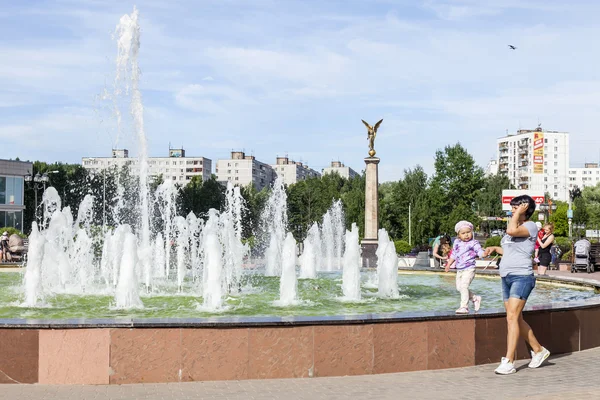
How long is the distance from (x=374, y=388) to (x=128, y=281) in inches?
286

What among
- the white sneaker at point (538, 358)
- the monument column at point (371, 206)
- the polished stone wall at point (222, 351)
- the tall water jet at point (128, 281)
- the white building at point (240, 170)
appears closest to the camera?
the polished stone wall at point (222, 351)

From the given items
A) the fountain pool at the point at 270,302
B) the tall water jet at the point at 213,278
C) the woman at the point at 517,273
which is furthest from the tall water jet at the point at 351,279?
the woman at the point at 517,273

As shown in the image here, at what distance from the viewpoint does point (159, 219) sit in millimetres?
71875

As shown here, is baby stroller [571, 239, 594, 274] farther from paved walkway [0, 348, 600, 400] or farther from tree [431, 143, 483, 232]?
tree [431, 143, 483, 232]

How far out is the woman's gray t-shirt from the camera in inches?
294

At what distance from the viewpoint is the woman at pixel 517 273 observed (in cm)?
740

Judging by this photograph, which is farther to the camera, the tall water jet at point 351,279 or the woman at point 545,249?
the woman at point 545,249

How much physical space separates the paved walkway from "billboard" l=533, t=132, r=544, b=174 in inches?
5268

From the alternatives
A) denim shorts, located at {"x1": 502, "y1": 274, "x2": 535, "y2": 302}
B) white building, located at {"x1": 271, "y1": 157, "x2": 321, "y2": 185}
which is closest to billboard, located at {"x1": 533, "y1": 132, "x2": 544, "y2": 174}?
white building, located at {"x1": 271, "y1": 157, "x2": 321, "y2": 185}

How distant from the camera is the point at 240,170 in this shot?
14975 cm

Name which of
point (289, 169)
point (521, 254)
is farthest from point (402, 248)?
point (289, 169)

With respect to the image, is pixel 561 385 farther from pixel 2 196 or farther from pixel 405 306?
pixel 2 196

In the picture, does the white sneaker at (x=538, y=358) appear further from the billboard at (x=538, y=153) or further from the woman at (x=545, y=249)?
the billboard at (x=538, y=153)

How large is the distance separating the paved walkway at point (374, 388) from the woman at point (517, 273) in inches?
12.8
